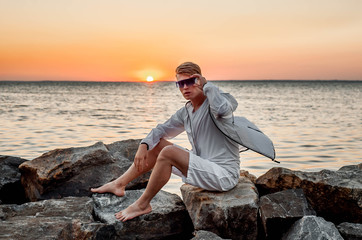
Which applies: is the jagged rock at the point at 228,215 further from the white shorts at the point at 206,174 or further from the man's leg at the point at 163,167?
the man's leg at the point at 163,167

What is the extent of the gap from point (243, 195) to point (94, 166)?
2584 millimetres

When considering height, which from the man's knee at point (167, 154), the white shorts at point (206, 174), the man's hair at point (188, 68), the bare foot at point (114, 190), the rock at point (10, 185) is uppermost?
the man's hair at point (188, 68)

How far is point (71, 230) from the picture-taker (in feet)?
12.5

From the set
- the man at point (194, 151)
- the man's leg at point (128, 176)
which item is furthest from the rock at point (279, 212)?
the man's leg at point (128, 176)

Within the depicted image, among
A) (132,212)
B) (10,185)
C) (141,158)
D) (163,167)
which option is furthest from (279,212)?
(10,185)

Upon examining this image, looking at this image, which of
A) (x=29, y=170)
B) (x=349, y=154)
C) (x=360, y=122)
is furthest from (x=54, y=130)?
(x=360, y=122)

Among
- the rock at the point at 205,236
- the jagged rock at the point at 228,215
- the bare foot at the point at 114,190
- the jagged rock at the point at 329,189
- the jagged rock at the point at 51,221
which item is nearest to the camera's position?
the rock at the point at 205,236

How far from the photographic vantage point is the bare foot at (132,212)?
4090 mm

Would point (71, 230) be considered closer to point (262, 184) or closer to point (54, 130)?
point (262, 184)

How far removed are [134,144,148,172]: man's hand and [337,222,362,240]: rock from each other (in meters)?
2.33

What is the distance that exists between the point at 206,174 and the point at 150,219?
32.3 inches

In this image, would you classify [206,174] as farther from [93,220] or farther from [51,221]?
[51,221]

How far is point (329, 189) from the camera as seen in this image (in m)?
4.56

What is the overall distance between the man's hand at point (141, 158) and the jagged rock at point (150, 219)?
0.39 meters
